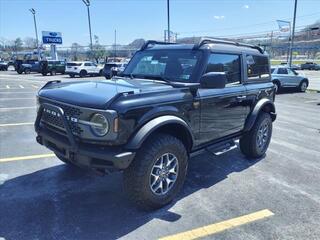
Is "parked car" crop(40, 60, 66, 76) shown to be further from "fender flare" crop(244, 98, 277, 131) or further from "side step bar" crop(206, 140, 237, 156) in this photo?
"side step bar" crop(206, 140, 237, 156)

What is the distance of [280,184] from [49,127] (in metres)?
3.33

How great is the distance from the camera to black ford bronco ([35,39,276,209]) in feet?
10.9

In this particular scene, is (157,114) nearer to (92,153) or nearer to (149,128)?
(149,128)

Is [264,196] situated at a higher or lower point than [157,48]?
lower

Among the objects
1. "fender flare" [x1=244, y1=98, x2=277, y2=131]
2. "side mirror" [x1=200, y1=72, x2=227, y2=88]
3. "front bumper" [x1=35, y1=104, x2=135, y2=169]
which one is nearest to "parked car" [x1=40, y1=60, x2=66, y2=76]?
"fender flare" [x1=244, y1=98, x2=277, y2=131]

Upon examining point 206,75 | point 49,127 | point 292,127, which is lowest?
point 292,127

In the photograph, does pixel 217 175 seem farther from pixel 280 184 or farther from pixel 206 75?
pixel 206 75

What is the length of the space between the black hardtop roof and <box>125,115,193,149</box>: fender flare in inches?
51.2

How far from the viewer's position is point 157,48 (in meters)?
5.07

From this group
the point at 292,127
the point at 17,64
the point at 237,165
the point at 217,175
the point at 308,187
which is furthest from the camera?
the point at 17,64

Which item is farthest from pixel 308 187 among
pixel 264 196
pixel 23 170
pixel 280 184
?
pixel 23 170

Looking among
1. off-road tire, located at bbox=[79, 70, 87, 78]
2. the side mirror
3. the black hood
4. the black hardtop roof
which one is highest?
the black hardtop roof

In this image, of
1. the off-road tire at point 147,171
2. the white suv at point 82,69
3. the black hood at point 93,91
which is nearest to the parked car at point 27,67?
the white suv at point 82,69

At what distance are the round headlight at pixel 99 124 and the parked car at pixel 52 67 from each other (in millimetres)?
34290
